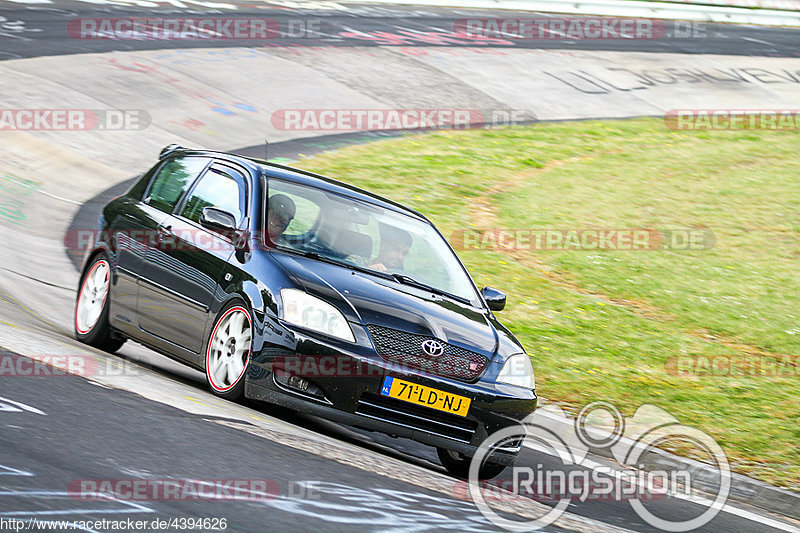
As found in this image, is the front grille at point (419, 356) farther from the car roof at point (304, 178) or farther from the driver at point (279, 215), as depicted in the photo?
the car roof at point (304, 178)

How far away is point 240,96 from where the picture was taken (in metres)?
21.0

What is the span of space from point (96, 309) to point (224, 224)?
1884 millimetres

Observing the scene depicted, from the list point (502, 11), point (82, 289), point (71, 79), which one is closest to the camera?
point (82, 289)

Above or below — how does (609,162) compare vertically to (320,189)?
below

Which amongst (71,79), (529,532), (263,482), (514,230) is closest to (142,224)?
(263,482)

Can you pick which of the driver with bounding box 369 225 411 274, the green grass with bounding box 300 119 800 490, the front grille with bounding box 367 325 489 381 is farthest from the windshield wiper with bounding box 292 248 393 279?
the green grass with bounding box 300 119 800 490

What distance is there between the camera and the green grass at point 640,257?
32.2 ft

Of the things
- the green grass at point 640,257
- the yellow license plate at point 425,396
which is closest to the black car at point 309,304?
the yellow license plate at point 425,396

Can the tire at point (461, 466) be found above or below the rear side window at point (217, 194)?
below

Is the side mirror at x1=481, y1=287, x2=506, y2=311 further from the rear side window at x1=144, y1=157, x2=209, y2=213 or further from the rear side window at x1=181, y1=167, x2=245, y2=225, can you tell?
the rear side window at x1=144, y1=157, x2=209, y2=213

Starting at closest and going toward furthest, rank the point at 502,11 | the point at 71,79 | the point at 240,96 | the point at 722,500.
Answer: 1. the point at 722,500
2. the point at 71,79
3. the point at 240,96
4. the point at 502,11

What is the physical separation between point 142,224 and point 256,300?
194 cm

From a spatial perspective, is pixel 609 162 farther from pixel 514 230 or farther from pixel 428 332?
pixel 428 332

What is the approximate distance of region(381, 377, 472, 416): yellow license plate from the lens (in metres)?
6.65
